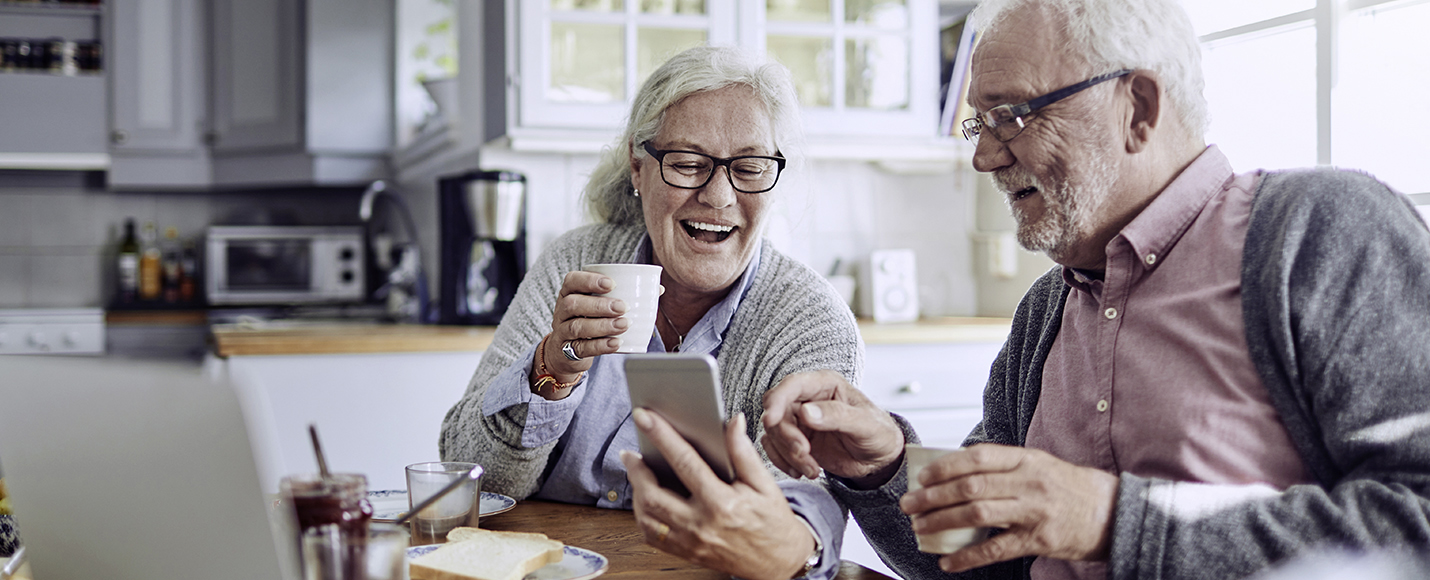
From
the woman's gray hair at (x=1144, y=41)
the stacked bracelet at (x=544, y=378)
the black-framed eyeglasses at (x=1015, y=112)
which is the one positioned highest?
the woman's gray hair at (x=1144, y=41)

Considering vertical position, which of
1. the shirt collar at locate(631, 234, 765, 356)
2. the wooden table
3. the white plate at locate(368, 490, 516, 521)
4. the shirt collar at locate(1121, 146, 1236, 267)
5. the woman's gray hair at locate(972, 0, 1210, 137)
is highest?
the woman's gray hair at locate(972, 0, 1210, 137)

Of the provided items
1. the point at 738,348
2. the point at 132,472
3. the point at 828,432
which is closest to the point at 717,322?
the point at 738,348

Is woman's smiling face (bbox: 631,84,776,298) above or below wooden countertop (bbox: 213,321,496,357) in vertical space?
above

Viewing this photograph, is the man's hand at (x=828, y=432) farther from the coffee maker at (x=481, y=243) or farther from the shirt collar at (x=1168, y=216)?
the coffee maker at (x=481, y=243)

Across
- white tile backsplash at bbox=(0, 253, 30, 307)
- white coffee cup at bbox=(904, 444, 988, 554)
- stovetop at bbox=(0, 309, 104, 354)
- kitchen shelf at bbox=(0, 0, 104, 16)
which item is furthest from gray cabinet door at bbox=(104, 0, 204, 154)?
white coffee cup at bbox=(904, 444, 988, 554)

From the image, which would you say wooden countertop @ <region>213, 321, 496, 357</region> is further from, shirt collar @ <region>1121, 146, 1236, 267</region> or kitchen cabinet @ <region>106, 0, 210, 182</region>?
kitchen cabinet @ <region>106, 0, 210, 182</region>

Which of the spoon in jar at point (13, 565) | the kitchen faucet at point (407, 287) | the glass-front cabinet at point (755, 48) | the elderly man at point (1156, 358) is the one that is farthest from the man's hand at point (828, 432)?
the kitchen faucet at point (407, 287)

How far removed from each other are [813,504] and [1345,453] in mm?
473

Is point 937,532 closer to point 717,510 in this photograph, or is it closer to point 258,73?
point 717,510

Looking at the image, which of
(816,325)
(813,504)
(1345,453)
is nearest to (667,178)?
(816,325)

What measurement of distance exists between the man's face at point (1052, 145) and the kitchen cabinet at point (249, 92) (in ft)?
10.5

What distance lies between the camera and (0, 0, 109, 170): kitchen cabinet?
155 inches

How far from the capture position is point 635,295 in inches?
47.1

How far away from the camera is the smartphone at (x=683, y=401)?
0.77m
